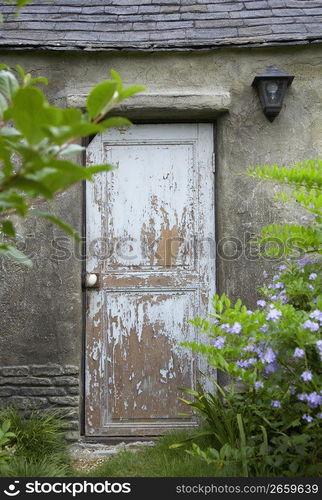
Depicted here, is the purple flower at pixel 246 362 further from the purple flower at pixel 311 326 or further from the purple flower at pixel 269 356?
the purple flower at pixel 311 326

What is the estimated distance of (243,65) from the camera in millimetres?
4250

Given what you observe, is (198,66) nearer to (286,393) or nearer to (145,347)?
(145,347)

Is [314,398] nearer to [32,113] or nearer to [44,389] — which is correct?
[32,113]

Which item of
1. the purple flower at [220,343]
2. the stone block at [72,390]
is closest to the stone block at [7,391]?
the stone block at [72,390]

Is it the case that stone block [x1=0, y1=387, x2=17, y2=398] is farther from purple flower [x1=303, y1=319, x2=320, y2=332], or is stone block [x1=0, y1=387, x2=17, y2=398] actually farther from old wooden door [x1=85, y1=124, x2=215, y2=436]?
purple flower [x1=303, y1=319, x2=320, y2=332]

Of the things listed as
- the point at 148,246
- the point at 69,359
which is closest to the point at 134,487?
the point at 69,359

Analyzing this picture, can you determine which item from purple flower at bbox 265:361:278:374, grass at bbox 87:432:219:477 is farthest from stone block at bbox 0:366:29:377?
purple flower at bbox 265:361:278:374

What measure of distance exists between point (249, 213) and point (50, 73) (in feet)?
5.96

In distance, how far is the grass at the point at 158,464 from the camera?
299 centimetres

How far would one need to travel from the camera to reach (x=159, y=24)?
4301 millimetres

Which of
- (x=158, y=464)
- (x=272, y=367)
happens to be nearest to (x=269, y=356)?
(x=272, y=367)

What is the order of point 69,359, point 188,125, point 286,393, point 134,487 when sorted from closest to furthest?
point 134,487, point 286,393, point 69,359, point 188,125

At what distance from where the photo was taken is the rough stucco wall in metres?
4.11

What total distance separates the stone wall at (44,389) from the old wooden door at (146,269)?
176 mm
